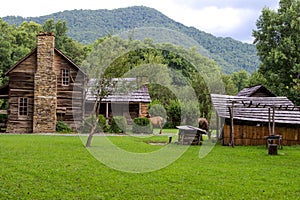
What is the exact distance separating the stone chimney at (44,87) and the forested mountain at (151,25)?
527cm

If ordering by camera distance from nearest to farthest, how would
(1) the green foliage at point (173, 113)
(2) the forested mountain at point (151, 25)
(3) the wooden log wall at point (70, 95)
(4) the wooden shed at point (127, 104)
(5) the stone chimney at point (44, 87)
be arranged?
(5) the stone chimney at point (44, 87), (3) the wooden log wall at point (70, 95), (4) the wooden shed at point (127, 104), (2) the forested mountain at point (151, 25), (1) the green foliage at point (173, 113)

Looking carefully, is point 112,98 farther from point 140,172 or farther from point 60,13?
point 60,13

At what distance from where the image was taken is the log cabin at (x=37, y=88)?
98.7 ft

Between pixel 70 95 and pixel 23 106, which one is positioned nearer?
pixel 23 106

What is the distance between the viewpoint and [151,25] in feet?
95.2

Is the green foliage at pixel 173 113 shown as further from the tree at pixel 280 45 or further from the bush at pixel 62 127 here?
the bush at pixel 62 127

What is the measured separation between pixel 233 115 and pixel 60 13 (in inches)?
3251

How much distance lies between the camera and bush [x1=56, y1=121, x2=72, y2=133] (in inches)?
1198

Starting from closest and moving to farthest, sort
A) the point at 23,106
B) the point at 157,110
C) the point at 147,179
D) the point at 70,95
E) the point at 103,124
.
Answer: the point at 147,179 < the point at 23,106 < the point at 103,124 < the point at 70,95 < the point at 157,110

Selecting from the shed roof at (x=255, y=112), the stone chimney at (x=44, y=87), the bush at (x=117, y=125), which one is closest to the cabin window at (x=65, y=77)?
the stone chimney at (x=44, y=87)

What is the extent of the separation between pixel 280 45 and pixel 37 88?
25.1 metres

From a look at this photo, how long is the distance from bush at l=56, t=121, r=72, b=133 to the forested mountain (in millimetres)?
8120

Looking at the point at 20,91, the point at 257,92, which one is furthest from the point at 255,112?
the point at 20,91

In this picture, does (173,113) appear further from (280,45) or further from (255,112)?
(255,112)
